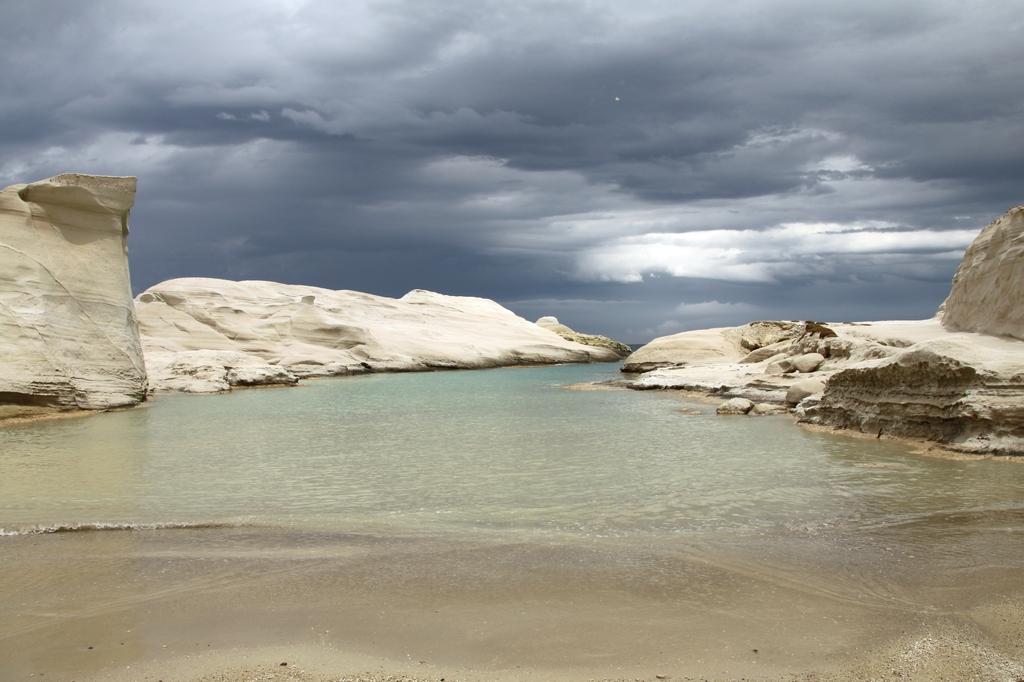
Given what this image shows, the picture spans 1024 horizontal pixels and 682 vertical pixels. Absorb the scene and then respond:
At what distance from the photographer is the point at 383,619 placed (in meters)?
4.75

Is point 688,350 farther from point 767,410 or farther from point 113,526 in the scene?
point 113,526

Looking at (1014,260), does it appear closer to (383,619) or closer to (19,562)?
(383,619)

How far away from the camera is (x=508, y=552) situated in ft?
20.7

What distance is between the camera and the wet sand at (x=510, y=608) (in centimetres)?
406

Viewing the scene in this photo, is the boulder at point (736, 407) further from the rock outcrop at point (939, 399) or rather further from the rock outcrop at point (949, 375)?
the rock outcrop at point (939, 399)

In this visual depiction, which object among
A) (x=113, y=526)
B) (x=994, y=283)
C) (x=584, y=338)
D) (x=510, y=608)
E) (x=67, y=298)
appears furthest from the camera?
(x=584, y=338)

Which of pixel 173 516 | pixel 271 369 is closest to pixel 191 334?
pixel 271 369

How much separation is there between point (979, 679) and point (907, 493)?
5298mm

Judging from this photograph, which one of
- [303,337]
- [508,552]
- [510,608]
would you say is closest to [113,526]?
[508,552]

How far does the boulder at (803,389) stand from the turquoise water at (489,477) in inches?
62.2

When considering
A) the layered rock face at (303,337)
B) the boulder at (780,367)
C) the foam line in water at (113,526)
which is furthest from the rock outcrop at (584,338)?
the foam line in water at (113,526)

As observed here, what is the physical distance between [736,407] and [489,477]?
31.5 feet

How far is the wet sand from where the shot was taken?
13.3ft

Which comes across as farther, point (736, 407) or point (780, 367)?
point (780, 367)
